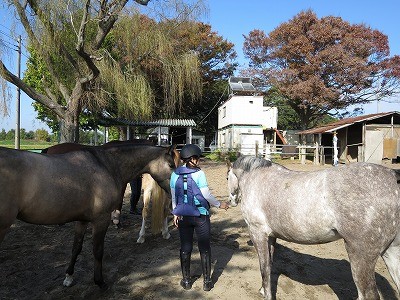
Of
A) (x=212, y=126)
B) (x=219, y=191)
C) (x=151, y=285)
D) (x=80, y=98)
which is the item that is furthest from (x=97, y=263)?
(x=212, y=126)

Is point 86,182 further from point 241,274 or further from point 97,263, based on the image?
point 241,274

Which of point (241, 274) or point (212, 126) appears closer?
point (241, 274)

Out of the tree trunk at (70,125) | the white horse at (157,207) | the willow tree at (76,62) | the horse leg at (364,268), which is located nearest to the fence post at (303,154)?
the willow tree at (76,62)

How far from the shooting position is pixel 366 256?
8.49 feet

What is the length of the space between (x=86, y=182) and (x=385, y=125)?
2068cm


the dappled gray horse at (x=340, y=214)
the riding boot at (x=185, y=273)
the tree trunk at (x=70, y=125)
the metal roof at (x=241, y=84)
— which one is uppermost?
the metal roof at (x=241, y=84)

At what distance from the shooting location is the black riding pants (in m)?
3.53

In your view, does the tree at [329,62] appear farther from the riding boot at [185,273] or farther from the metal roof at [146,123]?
the riding boot at [185,273]

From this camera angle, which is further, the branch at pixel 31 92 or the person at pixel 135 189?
the branch at pixel 31 92

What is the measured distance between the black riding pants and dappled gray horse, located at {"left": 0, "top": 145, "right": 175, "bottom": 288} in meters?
0.76

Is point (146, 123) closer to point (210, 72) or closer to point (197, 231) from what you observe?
point (210, 72)

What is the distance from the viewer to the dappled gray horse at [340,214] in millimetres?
2586

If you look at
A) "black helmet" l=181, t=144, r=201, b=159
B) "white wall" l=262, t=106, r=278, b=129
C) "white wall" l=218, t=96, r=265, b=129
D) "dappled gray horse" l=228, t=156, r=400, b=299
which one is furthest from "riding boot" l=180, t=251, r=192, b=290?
"white wall" l=262, t=106, r=278, b=129

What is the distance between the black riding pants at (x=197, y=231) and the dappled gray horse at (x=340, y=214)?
1.80 ft
